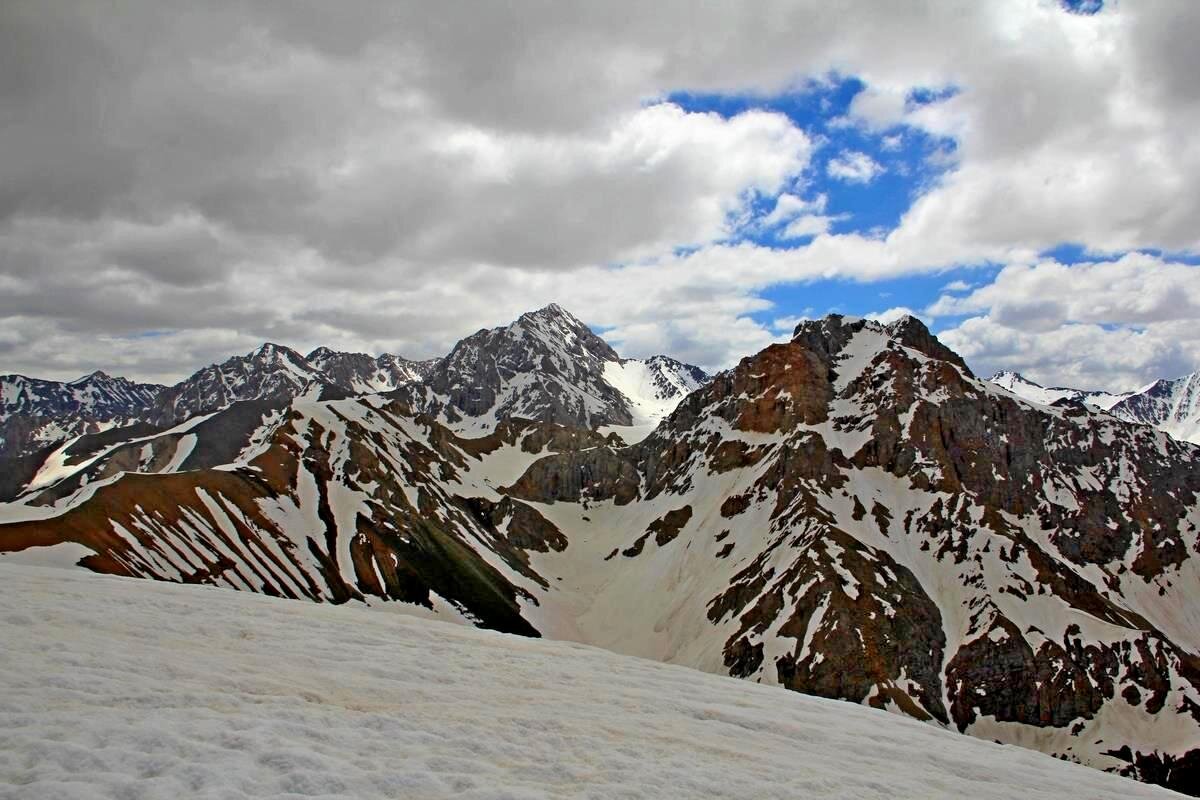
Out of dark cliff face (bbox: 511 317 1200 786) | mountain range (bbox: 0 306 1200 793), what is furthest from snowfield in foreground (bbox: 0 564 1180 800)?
dark cliff face (bbox: 511 317 1200 786)

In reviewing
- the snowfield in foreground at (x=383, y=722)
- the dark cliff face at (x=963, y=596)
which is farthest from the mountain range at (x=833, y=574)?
the snowfield in foreground at (x=383, y=722)

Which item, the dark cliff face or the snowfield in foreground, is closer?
the snowfield in foreground

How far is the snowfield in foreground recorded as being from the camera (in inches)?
534

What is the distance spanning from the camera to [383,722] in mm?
17156

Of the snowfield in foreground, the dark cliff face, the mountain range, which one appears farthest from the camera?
the dark cliff face

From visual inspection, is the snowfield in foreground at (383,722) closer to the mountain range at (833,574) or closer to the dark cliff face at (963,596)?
the mountain range at (833,574)

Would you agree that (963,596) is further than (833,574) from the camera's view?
Yes

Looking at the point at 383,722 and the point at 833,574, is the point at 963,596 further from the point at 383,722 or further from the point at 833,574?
the point at 383,722

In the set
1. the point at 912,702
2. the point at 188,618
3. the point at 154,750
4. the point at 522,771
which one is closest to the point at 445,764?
the point at 522,771

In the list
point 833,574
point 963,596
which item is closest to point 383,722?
point 833,574

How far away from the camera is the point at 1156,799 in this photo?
78.4 ft

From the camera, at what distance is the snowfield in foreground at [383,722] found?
44.5 feet

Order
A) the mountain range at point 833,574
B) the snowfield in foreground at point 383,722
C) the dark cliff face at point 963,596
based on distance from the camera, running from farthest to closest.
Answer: the dark cliff face at point 963,596
the mountain range at point 833,574
the snowfield in foreground at point 383,722

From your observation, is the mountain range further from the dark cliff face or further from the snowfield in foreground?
the snowfield in foreground
